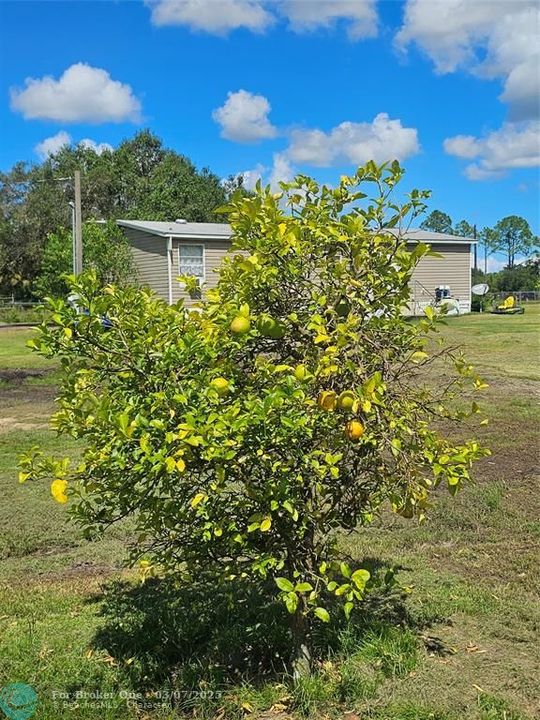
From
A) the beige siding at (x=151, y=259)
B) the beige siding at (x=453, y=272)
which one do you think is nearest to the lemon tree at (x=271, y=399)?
the beige siding at (x=151, y=259)

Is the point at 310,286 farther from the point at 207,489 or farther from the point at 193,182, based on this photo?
the point at 193,182

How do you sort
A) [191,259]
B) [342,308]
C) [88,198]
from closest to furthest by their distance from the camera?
[342,308]
[191,259]
[88,198]

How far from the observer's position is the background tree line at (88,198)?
3472 cm

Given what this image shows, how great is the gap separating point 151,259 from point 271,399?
74.7ft

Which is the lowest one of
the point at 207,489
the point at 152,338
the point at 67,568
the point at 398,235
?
the point at 67,568

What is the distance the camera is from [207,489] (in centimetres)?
255

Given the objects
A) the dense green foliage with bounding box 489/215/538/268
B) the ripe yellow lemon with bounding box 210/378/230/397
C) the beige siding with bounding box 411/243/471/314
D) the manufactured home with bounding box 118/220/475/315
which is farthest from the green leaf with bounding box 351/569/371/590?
the dense green foliage with bounding box 489/215/538/268

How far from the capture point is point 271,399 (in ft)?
7.47

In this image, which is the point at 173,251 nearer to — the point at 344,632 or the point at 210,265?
the point at 210,265

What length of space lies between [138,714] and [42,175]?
40.6 metres

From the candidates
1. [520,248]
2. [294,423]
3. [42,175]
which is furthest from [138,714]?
[520,248]

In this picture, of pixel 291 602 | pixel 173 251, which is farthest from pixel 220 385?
pixel 173 251

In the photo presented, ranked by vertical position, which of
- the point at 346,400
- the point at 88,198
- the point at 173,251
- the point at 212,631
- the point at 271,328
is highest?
the point at 88,198

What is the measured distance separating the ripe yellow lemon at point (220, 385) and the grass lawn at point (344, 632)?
1.24 m
